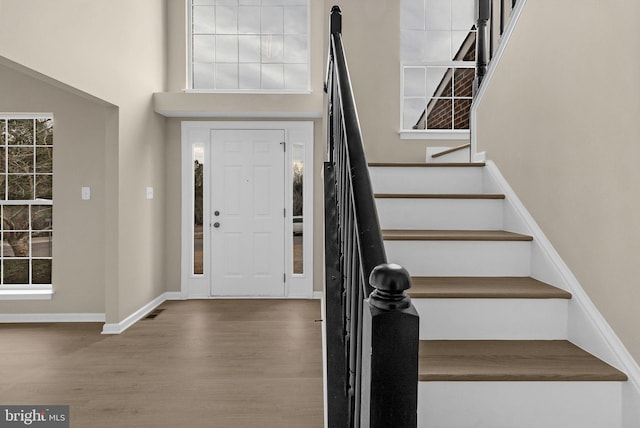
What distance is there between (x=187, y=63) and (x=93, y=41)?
200 cm

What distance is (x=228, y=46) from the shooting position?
5.67 m

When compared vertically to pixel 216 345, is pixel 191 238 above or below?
above

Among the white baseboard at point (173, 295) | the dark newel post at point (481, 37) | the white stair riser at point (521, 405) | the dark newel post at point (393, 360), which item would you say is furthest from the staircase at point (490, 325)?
the white baseboard at point (173, 295)

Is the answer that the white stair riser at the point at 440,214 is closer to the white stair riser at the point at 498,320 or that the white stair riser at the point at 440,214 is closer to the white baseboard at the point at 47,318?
the white stair riser at the point at 498,320

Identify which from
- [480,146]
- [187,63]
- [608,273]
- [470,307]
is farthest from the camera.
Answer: [187,63]

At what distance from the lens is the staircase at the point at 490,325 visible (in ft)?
4.74

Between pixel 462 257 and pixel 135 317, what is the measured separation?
371cm

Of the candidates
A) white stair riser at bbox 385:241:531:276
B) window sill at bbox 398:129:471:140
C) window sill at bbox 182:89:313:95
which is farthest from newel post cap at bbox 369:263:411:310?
window sill at bbox 182:89:313:95

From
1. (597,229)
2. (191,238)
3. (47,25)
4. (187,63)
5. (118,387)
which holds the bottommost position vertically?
(118,387)

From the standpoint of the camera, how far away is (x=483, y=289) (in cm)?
178

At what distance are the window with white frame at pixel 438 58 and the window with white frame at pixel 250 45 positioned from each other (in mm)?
1454

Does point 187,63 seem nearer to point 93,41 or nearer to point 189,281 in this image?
point 93,41

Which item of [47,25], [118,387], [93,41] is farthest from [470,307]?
[93,41]

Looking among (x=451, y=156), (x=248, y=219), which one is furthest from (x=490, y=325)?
(x=248, y=219)
